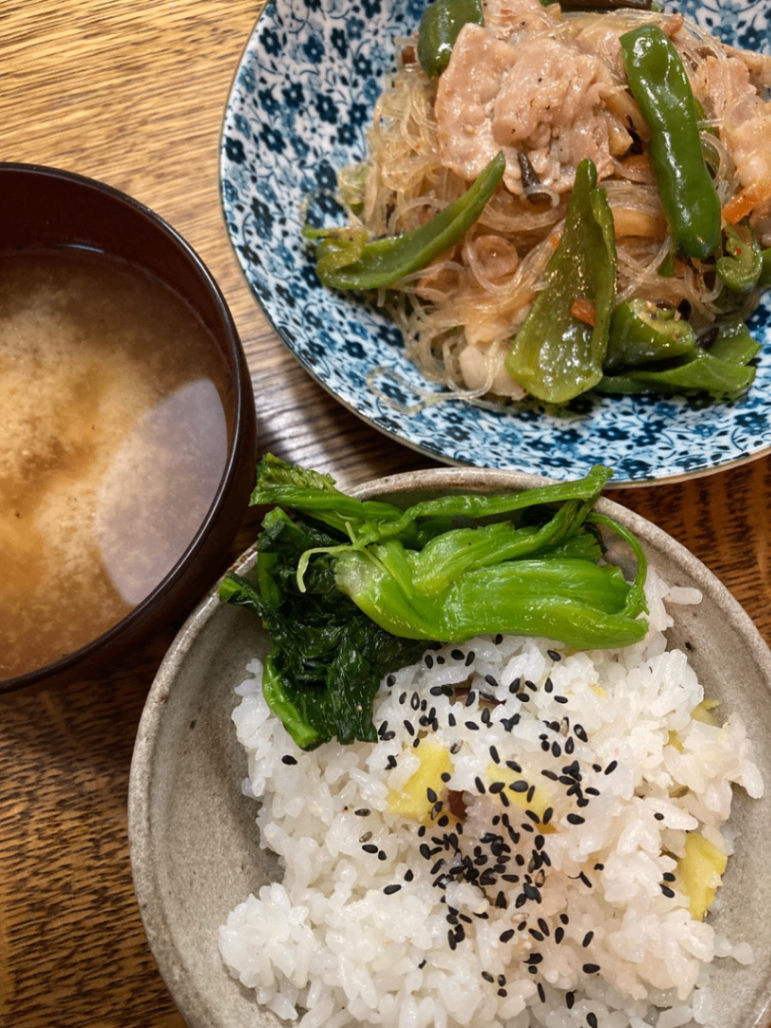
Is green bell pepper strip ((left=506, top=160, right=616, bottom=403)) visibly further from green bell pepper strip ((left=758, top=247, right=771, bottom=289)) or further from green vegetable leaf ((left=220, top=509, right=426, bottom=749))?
green vegetable leaf ((left=220, top=509, right=426, bottom=749))

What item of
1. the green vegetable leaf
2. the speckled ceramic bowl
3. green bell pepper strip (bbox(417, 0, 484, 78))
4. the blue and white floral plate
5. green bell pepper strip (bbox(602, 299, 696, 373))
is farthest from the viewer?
green bell pepper strip (bbox(417, 0, 484, 78))

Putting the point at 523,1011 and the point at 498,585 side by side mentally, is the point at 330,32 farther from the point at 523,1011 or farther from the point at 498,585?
the point at 523,1011

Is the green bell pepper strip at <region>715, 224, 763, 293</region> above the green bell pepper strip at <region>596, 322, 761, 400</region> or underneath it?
above

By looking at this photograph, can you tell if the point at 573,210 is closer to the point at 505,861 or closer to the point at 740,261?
the point at 740,261

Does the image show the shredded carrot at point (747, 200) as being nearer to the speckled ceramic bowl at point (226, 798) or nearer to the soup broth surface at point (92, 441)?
the speckled ceramic bowl at point (226, 798)

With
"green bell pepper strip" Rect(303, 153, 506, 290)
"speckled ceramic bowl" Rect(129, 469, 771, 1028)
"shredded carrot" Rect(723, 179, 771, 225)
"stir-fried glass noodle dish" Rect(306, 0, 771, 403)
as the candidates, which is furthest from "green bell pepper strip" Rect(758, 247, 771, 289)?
"speckled ceramic bowl" Rect(129, 469, 771, 1028)

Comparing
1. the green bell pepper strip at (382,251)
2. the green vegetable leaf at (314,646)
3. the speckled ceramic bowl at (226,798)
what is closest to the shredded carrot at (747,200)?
the green bell pepper strip at (382,251)

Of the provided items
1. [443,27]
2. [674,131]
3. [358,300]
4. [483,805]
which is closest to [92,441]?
[358,300]
